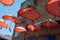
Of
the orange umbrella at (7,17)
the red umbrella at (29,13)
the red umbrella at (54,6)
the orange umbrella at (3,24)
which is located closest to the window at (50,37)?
the red umbrella at (29,13)

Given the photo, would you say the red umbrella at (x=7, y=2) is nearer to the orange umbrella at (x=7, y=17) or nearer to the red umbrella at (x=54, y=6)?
the orange umbrella at (x=7, y=17)

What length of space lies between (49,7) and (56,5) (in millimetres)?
459

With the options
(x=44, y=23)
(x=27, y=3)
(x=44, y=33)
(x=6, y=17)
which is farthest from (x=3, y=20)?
(x=27, y=3)

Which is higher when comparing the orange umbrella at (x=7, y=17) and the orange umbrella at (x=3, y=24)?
the orange umbrella at (x=7, y=17)

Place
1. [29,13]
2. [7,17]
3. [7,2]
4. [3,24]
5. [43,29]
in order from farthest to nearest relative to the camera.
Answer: [43,29]
[7,17]
[3,24]
[29,13]
[7,2]

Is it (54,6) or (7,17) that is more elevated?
(54,6)

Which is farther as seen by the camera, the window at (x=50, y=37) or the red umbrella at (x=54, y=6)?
the window at (x=50, y=37)

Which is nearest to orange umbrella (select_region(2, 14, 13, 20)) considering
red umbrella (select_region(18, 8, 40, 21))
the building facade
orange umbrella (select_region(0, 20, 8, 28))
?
orange umbrella (select_region(0, 20, 8, 28))

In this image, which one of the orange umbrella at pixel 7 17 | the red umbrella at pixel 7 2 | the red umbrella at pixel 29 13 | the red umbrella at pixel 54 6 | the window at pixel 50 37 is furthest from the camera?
the window at pixel 50 37

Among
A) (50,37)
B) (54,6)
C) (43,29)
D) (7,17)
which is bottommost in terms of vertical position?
(50,37)

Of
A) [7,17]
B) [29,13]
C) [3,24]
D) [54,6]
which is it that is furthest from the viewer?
[7,17]

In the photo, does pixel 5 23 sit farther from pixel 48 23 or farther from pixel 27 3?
pixel 27 3

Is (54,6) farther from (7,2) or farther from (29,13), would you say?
(7,2)

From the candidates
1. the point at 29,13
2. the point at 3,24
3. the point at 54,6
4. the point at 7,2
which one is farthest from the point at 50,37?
the point at 7,2
